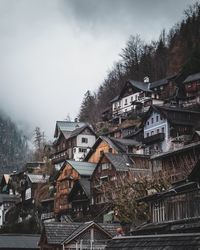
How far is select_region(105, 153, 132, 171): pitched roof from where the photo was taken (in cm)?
5700

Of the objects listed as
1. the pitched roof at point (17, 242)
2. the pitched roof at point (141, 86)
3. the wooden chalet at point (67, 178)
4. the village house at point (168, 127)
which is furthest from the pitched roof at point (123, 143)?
the pitched roof at point (141, 86)

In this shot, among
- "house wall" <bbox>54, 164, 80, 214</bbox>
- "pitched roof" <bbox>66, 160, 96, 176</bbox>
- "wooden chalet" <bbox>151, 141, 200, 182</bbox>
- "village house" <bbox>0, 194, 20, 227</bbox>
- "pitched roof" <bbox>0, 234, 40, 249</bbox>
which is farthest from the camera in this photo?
"village house" <bbox>0, 194, 20, 227</bbox>

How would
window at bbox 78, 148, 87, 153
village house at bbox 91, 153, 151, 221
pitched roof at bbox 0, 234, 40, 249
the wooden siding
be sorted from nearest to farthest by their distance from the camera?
the wooden siding, pitched roof at bbox 0, 234, 40, 249, village house at bbox 91, 153, 151, 221, window at bbox 78, 148, 87, 153

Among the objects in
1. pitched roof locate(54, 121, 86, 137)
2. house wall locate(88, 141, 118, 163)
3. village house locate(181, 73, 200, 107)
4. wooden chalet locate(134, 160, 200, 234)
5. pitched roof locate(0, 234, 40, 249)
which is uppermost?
village house locate(181, 73, 200, 107)

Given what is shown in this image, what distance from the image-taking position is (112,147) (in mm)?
68188

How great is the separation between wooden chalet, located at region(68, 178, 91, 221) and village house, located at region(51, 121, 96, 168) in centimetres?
2223

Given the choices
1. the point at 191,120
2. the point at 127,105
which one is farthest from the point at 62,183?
the point at 127,105

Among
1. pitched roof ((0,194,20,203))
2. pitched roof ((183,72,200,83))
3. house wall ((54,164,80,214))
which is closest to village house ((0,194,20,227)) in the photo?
pitched roof ((0,194,20,203))

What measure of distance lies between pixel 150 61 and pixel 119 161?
68.7 meters

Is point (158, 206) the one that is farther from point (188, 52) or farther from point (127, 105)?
point (188, 52)

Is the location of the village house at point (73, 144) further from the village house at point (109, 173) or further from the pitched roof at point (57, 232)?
the pitched roof at point (57, 232)

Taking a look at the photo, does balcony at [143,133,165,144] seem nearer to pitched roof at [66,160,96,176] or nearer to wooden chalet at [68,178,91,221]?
pitched roof at [66,160,96,176]

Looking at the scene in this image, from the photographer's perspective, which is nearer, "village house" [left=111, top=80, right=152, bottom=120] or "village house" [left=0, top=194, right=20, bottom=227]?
"village house" [left=0, top=194, right=20, bottom=227]

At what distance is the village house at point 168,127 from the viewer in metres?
69.4
